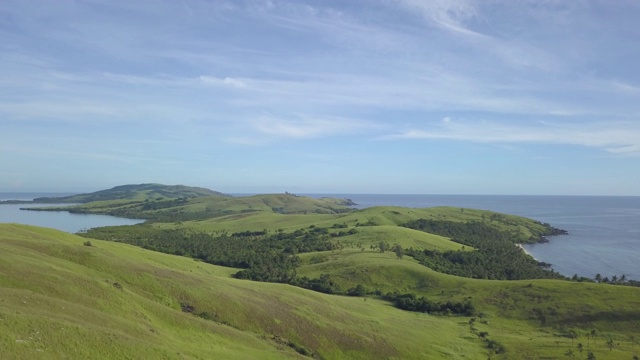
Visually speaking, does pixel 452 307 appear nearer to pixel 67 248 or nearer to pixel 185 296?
pixel 185 296

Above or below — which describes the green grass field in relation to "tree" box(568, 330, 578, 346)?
above

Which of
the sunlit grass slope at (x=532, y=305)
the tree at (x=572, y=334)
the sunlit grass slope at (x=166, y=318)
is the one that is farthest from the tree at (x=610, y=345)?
the sunlit grass slope at (x=166, y=318)

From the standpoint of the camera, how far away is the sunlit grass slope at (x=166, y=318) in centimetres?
4396

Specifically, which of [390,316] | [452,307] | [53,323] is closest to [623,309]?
[452,307]

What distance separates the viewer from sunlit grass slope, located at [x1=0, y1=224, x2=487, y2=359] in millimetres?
43959

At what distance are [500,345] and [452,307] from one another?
1152 inches

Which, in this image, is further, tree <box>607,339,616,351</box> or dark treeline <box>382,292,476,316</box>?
dark treeline <box>382,292,476,316</box>

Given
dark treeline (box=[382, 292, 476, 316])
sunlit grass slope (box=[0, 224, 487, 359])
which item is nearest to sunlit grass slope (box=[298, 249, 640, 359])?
dark treeline (box=[382, 292, 476, 316])

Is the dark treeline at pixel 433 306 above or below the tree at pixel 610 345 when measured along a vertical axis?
below

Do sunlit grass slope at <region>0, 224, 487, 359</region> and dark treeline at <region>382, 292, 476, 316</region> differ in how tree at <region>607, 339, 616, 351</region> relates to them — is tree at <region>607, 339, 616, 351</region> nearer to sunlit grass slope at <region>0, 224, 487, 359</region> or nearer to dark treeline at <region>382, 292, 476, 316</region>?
sunlit grass slope at <region>0, 224, 487, 359</region>

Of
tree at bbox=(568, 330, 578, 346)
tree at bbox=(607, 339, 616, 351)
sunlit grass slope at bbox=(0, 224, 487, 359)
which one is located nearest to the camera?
sunlit grass slope at bbox=(0, 224, 487, 359)

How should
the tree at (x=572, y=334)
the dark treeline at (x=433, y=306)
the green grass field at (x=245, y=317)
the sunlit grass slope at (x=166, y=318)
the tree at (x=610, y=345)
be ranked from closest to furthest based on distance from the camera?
1. the sunlit grass slope at (x=166, y=318)
2. the green grass field at (x=245, y=317)
3. the tree at (x=610, y=345)
4. the tree at (x=572, y=334)
5. the dark treeline at (x=433, y=306)

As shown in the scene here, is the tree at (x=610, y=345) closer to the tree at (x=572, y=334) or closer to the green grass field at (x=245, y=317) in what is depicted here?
the green grass field at (x=245, y=317)

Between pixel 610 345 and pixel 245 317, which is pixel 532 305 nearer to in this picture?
pixel 610 345
